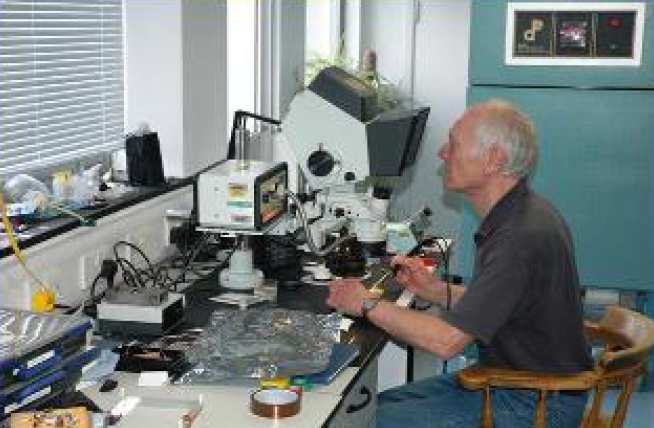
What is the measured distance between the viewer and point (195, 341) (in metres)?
2.18

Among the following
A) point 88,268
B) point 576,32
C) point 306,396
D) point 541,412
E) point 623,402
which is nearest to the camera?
point 306,396

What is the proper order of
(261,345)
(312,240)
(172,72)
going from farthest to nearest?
(172,72)
(312,240)
(261,345)

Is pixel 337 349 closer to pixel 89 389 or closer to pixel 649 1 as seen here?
pixel 89 389

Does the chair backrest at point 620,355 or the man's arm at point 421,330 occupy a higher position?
the man's arm at point 421,330

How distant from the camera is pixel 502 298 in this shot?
2.17 m

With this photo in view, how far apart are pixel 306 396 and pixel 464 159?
2.70 feet

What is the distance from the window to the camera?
2.62m

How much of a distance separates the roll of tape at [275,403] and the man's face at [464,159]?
33.5 inches

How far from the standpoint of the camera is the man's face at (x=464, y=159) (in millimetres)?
2389

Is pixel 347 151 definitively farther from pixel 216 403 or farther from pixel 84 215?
pixel 216 403

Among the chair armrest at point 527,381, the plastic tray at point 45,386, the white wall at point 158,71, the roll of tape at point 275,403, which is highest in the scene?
the white wall at point 158,71

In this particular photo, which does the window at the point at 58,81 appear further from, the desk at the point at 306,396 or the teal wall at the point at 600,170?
the teal wall at the point at 600,170

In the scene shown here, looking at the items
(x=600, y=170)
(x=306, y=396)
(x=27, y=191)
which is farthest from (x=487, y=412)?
(x=600, y=170)

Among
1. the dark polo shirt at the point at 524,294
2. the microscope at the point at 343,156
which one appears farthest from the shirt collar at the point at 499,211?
the microscope at the point at 343,156
